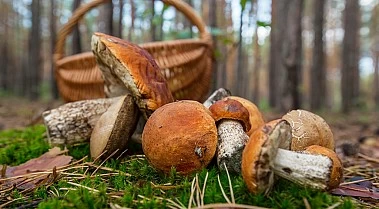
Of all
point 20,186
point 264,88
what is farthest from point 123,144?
point 264,88

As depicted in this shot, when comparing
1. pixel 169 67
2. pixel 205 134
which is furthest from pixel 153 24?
pixel 205 134

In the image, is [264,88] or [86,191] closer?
[86,191]

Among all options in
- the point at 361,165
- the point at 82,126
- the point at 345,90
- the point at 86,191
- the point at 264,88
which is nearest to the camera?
Result: the point at 86,191

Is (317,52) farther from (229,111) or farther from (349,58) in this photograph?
(229,111)

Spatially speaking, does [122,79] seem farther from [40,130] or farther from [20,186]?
[40,130]

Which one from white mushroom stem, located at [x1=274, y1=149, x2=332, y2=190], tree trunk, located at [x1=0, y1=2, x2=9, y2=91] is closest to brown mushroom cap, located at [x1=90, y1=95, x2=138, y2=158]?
white mushroom stem, located at [x1=274, y1=149, x2=332, y2=190]

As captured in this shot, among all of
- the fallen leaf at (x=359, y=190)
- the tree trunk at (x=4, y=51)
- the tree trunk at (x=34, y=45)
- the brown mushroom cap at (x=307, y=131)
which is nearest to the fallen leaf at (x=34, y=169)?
the brown mushroom cap at (x=307, y=131)
